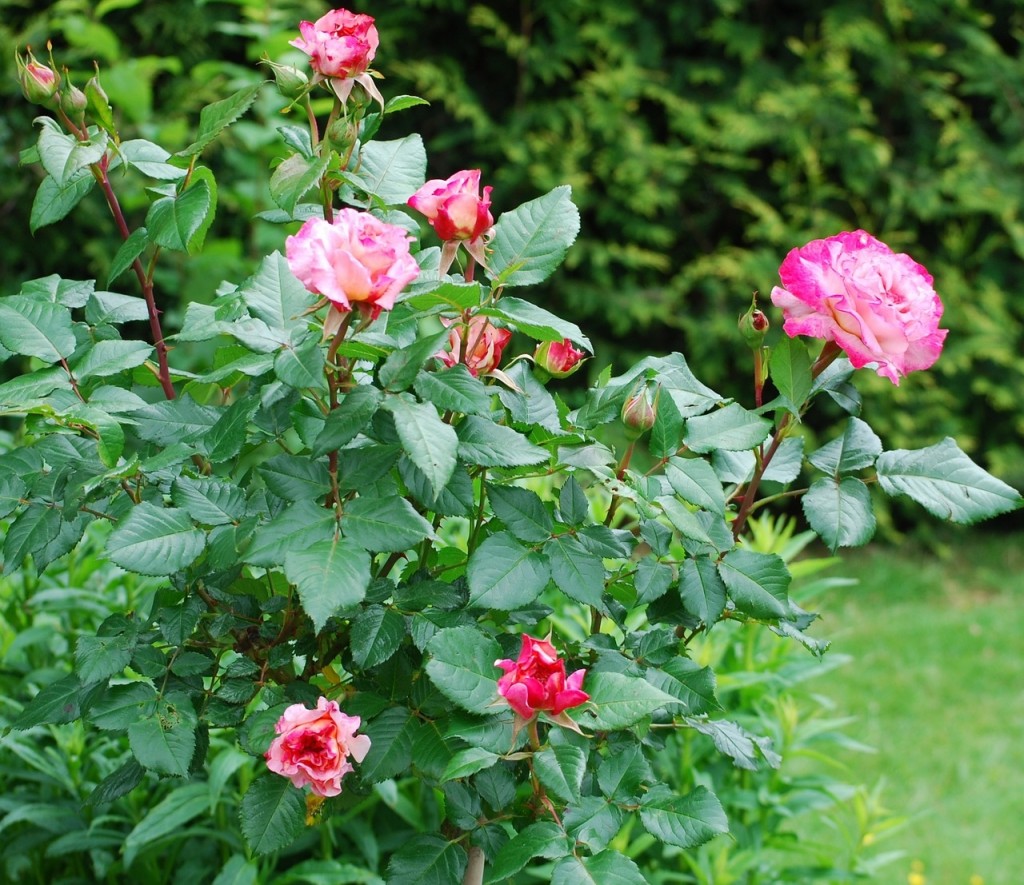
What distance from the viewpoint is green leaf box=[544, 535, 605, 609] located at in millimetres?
1027

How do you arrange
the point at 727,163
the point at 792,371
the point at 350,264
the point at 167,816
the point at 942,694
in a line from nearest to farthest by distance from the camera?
1. the point at 350,264
2. the point at 792,371
3. the point at 167,816
4. the point at 942,694
5. the point at 727,163

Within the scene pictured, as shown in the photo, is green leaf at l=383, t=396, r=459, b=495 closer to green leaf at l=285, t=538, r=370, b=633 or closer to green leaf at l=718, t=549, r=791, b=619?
green leaf at l=285, t=538, r=370, b=633

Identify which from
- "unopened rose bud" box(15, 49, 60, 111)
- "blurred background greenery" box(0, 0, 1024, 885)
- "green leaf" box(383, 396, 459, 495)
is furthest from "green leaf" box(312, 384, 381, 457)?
"blurred background greenery" box(0, 0, 1024, 885)

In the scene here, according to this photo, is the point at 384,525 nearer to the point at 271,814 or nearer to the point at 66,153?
the point at 271,814

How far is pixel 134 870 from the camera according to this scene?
1.66 meters

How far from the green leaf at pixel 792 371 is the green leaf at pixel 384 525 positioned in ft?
1.20

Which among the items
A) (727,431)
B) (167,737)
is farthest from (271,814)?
(727,431)

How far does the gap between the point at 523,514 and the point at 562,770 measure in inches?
9.1

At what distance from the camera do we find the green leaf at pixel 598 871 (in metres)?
0.94

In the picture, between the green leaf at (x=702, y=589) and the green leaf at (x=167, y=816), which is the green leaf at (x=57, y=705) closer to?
the green leaf at (x=167, y=816)

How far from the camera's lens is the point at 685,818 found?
3.39 ft

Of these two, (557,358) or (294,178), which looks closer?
(294,178)

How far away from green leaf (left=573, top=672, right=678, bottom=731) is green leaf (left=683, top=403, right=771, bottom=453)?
225mm

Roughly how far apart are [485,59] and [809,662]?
326 cm
